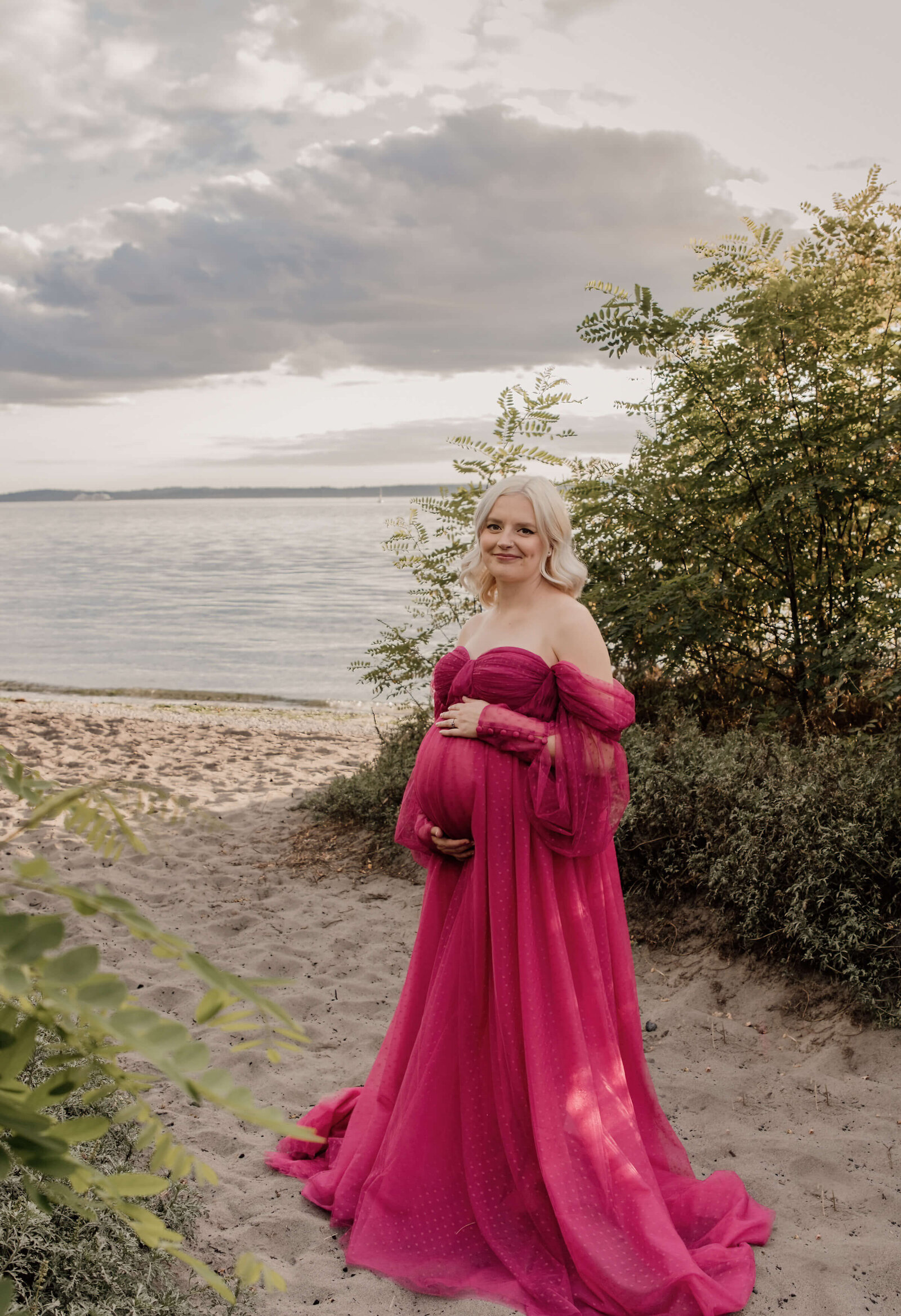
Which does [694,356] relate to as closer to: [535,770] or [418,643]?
[418,643]

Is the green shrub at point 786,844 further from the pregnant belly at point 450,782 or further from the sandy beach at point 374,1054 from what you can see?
the pregnant belly at point 450,782

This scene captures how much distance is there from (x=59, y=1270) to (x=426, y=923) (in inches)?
58.2

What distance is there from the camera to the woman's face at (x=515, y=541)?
3258mm

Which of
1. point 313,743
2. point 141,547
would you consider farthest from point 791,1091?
point 141,547

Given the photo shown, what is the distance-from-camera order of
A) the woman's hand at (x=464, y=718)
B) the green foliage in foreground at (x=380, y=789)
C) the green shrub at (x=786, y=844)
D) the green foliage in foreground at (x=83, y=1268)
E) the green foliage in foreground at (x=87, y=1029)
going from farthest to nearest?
the green foliage in foreground at (x=380, y=789) < the green shrub at (x=786, y=844) < the woman's hand at (x=464, y=718) < the green foliage in foreground at (x=83, y=1268) < the green foliage in foreground at (x=87, y=1029)

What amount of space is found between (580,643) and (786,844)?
238 cm

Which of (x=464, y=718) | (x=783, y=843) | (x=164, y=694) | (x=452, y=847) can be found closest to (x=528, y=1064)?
(x=452, y=847)

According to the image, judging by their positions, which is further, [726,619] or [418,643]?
[418,643]

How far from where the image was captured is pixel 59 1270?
2.46m

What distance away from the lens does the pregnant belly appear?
321 centimetres

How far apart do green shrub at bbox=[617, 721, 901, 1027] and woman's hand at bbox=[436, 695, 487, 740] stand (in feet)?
7.77

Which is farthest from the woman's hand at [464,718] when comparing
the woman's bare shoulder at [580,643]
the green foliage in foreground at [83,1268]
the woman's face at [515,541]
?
the green foliage in foreground at [83,1268]

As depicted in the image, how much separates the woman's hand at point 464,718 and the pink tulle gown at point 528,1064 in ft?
0.10

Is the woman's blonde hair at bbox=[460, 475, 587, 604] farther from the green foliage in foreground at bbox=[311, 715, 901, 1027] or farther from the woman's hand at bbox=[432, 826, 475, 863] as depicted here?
the green foliage in foreground at bbox=[311, 715, 901, 1027]
